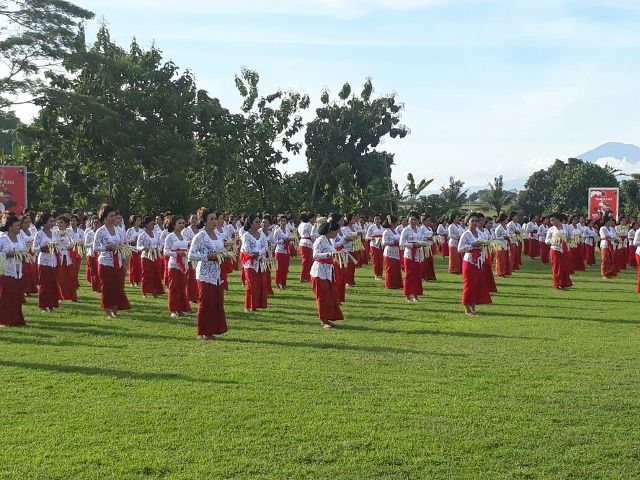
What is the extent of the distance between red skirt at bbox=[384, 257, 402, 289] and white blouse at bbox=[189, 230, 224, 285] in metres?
7.59

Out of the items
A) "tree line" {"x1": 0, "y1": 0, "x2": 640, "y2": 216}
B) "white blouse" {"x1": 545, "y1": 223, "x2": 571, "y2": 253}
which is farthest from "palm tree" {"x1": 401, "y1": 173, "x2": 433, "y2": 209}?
"white blouse" {"x1": 545, "y1": 223, "x2": 571, "y2": 253}

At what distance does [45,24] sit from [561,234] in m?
20.9

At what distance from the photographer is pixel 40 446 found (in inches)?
245

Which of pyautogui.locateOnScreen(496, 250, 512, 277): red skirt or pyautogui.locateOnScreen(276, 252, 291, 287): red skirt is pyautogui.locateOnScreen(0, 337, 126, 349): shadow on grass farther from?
pyautogui.locateOnScreen(496, 250, 512, 277): red skirt

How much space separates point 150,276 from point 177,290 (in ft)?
10.4

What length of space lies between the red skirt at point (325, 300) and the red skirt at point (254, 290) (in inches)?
69.4

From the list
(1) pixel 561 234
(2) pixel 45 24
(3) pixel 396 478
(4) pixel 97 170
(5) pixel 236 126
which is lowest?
(3) pixel 396 478

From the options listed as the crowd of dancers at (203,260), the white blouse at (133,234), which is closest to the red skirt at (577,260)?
the crowd of dancers at (203,260)

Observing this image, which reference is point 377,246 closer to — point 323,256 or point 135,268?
point 135,268

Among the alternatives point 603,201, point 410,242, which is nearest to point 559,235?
point 410,242

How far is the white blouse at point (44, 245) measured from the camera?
13.7m

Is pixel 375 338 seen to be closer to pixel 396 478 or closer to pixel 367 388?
pixel 367 388

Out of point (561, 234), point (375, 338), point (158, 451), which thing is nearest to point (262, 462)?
point (158, 451)

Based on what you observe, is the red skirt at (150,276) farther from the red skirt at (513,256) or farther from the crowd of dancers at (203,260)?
the red skirt at (513,256)
